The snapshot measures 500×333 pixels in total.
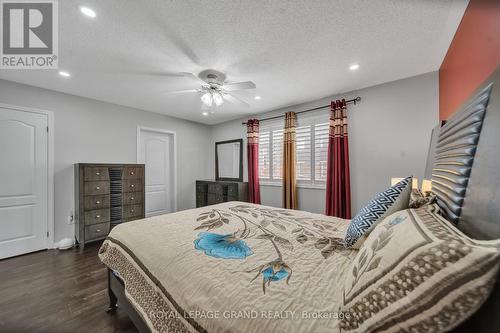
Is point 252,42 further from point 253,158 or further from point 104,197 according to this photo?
point 104,197

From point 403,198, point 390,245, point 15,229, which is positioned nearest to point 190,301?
point 390,245

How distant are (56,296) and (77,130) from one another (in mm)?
2567

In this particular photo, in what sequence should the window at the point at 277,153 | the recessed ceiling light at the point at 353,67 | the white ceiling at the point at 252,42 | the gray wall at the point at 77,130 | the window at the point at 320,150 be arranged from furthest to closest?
the window at the point at 277,153, the window at the point at 320,150, the gray wall at the point at 77,130, the recessed ceiling light at the point at 353,67, the white ceiling at the point at 252,42

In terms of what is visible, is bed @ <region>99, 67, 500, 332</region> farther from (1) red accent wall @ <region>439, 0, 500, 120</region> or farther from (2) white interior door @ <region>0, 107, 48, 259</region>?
(2) white interior door @ <region>0, 107, 48, 259</region>

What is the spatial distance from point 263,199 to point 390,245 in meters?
3.55

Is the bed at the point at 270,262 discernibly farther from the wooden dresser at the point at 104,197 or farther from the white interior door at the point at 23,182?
the white interior door at the point at 23,182

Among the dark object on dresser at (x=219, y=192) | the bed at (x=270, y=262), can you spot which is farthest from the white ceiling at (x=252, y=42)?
the dark object on dresser at (x=219, y=192)

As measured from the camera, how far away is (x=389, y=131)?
274cm

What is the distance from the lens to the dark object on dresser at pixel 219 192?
13.6 ft

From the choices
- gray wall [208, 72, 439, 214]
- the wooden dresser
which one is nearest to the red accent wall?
gray wall [208, 72, 439, 214]

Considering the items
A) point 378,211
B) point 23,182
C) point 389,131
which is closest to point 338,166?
point 389,131

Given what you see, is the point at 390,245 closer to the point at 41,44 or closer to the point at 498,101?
the point at 498,101

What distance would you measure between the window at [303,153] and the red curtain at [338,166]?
192 millimetres

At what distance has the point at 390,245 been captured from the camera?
67cm
